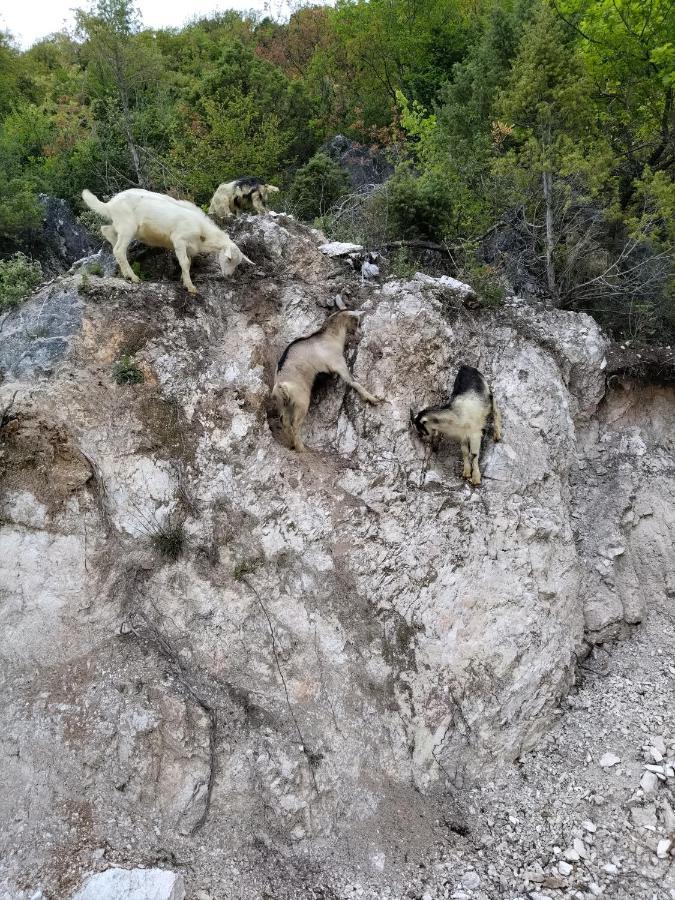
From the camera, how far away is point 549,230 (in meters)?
11.8

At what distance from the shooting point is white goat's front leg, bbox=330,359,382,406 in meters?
8.88

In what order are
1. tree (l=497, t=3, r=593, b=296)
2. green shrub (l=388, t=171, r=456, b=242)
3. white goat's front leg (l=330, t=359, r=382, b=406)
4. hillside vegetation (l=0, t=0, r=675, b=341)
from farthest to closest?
green shrub (l=388, t=171, r=456, b=242), hillside vegetation (l=0, t=0, r=675, b=341), tree (l=497, t=3, r=593, b=296), white goat's front leg (l=330, t=359, r=382, b=406)

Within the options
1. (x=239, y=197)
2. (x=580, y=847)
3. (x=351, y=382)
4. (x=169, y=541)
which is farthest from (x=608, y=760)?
(x=239, y=197)

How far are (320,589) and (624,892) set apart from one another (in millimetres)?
4667

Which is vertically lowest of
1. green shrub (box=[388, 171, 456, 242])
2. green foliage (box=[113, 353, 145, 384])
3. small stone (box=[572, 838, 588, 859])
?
small stone (box=[572, 838, 588, 859])

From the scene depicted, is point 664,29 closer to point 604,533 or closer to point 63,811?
point 604,533

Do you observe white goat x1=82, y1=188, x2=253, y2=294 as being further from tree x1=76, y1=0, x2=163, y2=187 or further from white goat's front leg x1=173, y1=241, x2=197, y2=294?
tree x1=76, y1=0, x2=163, y2=187

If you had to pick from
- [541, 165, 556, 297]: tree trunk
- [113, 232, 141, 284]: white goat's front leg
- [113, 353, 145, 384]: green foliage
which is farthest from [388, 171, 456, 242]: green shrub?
[113, 353, 145, 384]: green foliage

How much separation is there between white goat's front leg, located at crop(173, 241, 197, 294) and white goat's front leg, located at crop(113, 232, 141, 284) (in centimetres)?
71

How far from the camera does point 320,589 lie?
7.80 metres

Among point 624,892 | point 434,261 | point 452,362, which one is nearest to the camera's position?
point 624,892

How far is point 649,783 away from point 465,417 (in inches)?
203

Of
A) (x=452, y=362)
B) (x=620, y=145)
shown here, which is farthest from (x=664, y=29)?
(x=452, y=362)

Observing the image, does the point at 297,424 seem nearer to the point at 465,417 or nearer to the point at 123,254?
the point at 465,417
